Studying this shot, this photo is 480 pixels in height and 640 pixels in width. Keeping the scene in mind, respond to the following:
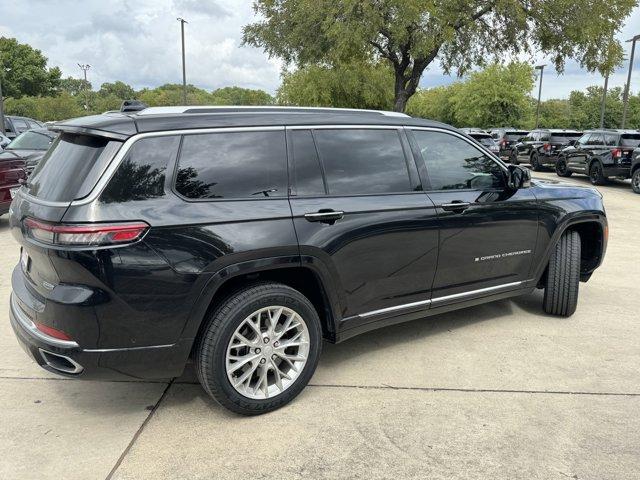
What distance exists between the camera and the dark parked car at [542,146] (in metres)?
21.2

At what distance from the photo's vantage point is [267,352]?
126 inches

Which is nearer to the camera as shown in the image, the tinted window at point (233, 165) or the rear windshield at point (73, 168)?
the rear windshield at point (73, 168)

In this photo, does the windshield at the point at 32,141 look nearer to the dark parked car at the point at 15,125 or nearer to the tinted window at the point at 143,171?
the tinted window at the point at 143,171

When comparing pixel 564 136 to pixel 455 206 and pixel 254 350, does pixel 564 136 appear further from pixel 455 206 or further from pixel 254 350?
pixel 254 350

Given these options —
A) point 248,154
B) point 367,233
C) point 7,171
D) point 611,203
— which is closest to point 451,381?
point 367,233

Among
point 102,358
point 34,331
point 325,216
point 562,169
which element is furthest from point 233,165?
point 562,169

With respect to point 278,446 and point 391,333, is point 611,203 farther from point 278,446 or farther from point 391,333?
point 278,446

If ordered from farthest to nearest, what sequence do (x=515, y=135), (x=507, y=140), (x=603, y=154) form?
(x=515, y=135), (x=507, y=140), (x=603, y=154)

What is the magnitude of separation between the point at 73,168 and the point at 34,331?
2.95ft

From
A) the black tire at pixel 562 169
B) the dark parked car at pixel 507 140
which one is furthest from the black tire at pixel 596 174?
the dark parked car at pixel 507 140

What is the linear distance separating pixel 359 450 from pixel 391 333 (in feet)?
5.56

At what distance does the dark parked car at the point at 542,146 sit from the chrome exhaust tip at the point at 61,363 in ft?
68.0

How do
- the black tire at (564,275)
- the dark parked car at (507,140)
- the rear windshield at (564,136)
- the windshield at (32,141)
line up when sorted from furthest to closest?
the dark parked car at (507,140), the rear windshield at (564,136), the windshield at (32,141), the black tire at (564,275)

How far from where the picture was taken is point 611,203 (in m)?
12.9
